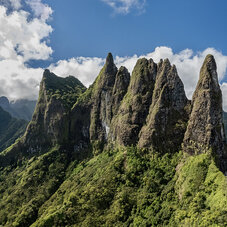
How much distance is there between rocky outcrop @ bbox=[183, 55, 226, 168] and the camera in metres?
84.9

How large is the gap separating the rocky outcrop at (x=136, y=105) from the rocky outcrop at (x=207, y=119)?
131ft

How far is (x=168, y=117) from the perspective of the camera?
357ft

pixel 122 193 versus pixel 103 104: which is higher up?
pixel 103 104

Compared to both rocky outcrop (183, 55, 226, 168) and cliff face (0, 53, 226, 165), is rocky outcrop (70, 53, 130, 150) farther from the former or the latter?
rocky outcrop (183, 55, 226, 168)

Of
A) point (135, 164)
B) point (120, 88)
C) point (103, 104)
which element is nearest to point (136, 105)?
point (120, 88)

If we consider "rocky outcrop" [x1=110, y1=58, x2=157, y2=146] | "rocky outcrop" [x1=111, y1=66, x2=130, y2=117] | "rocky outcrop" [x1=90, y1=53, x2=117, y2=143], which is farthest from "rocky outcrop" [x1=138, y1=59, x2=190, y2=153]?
"rocky outcrop" [x1=90, y1=53, x2=117, y2=143]

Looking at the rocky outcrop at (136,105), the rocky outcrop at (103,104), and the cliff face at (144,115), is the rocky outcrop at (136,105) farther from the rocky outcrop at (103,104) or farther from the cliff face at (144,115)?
the rocky outcrop at (103,104)

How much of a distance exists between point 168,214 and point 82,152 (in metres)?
113

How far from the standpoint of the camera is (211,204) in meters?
61.4

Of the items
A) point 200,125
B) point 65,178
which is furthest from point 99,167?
point 200,125

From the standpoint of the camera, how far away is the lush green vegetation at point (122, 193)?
6775 centimetres

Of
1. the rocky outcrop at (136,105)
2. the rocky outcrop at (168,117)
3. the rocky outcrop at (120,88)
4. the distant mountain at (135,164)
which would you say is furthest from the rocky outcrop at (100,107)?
the rocky outcrop at (168,117)

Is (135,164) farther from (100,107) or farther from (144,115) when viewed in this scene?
(100,107)

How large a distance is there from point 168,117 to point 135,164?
115 ft
